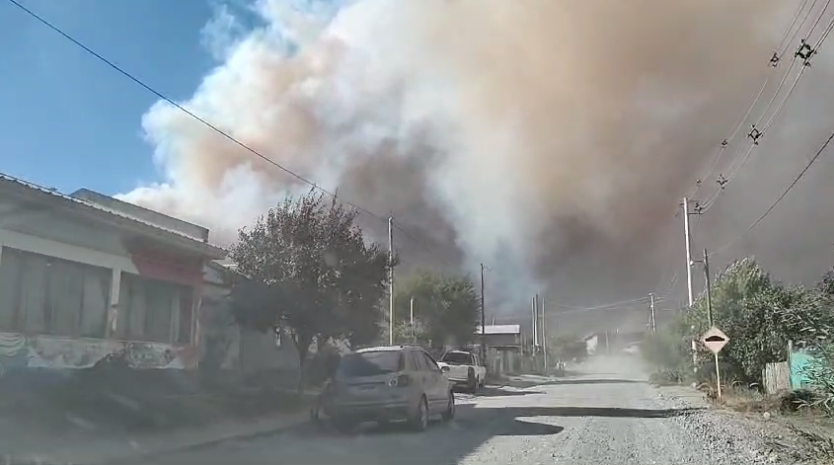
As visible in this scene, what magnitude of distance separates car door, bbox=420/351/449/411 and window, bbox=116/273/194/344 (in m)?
7.44

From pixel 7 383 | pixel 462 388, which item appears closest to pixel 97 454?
pixel 7 383

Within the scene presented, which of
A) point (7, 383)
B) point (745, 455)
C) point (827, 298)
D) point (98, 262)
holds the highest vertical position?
point (98, 262)

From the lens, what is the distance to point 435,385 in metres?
15.7

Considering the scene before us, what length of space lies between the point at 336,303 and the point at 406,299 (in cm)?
2381

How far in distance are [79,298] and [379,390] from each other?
24.3ft

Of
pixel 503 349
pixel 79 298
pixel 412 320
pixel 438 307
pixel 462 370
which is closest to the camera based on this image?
pixel 79 298

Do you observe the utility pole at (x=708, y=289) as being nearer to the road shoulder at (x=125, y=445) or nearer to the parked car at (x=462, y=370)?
the parked car at (x=462, y=370)

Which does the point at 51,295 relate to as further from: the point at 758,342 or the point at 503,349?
the point at 503,349

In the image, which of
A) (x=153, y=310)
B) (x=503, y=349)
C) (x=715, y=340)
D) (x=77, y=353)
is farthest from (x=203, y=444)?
(x=503, y=349)

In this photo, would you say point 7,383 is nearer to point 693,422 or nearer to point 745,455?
point 745,455

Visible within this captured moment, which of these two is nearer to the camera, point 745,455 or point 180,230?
point 745,455

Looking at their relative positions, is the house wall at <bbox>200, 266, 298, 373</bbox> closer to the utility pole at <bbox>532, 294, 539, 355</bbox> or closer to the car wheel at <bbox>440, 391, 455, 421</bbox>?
the car wheel at <bbox>440, 391, 455, 421</bbox>

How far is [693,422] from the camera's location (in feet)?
55.6

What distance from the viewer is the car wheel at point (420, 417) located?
14.3 metres
